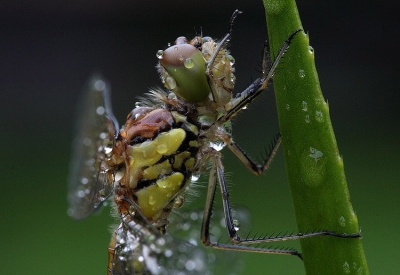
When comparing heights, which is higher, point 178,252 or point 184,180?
point 184,180

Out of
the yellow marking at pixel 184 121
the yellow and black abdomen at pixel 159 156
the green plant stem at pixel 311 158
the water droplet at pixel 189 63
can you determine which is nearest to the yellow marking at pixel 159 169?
the yellow and black abdomen at pixel 159 156

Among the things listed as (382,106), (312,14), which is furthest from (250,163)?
(382,106)

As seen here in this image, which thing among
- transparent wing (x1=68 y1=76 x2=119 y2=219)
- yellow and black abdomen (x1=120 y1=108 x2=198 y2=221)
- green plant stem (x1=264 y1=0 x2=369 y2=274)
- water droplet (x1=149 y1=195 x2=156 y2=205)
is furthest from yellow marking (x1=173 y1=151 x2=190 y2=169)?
green plant stem (x1=264 y1=0 x2=369 y2=274)

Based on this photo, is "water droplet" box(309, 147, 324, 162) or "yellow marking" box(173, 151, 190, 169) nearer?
"water droplet" box(309, 147, 324, 162)

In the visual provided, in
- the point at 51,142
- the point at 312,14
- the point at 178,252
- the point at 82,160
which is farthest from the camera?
the point at 51,142

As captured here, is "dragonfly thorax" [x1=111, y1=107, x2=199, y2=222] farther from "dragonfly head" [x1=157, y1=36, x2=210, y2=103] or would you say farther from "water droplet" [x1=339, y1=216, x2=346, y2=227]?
"water droplet" [x1=339, y1=216, x2=346, y2=227]

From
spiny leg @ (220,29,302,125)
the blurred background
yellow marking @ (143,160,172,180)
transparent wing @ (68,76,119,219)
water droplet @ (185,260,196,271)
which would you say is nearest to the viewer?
water droplet @ (185,260,196,271)

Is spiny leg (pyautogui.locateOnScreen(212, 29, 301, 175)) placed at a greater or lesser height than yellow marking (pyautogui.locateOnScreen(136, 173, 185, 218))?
greater

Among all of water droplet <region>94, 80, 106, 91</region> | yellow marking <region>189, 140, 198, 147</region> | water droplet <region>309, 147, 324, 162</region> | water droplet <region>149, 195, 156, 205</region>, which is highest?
water droplet <region>94, 80, 106, 91</region>

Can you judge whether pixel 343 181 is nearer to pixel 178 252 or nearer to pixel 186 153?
pixel 178 252
